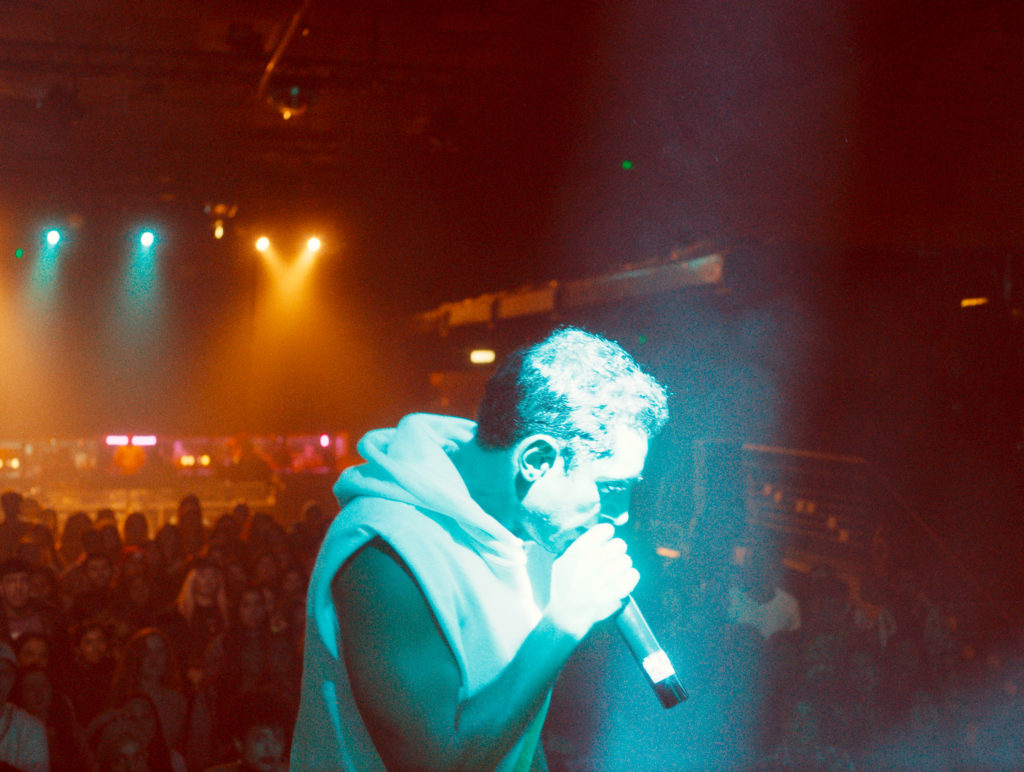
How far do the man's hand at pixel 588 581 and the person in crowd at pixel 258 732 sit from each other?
7.59 feet

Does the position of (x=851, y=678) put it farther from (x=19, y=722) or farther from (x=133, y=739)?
(x=19, y=722)

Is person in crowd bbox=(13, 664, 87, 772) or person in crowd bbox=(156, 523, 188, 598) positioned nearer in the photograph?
person in crowd bbox=(13, 664, 87, 772)

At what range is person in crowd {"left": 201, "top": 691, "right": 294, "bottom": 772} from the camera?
2893 mm

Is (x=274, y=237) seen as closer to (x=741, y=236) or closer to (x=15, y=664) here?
(x=741, y=236)

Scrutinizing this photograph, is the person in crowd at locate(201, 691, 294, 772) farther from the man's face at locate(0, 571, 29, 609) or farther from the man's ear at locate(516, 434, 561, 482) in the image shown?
the man's ear at locate(516, 434, 561, 482)

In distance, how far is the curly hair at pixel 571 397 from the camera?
1104 mm

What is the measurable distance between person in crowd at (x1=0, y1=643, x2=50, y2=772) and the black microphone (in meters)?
2.99

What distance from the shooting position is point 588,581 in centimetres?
100

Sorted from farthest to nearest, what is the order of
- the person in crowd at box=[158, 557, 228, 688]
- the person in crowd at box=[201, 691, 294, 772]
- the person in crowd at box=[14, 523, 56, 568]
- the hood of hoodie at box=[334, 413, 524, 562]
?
1. the person in crowd at box=[14, 523, 56, 568]
2. the person in crowd at box=[158, 557, 228, 688]
3. the person in crowd at box=[201, 691, 294, 772]
4. the hood of hoodie at box=[334, 413, 524, 562]

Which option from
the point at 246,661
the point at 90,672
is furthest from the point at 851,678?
the point at 90,672

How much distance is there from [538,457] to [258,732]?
7.89 feet

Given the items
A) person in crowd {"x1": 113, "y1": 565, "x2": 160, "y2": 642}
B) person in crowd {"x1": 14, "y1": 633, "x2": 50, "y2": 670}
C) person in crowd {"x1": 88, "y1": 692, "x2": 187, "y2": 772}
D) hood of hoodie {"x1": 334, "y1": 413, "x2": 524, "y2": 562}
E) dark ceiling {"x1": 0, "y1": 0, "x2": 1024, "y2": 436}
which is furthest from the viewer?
dark ceiling {"x1": 0, "y1": 0, "x2": 1024, "y2": 436}

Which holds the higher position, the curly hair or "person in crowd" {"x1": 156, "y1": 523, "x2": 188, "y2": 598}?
the curly hair

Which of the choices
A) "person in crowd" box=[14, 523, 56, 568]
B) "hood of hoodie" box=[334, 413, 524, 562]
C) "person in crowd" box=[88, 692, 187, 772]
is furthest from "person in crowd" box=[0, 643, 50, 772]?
"hood of hoodie" box=[334, 413, 524, 562]
